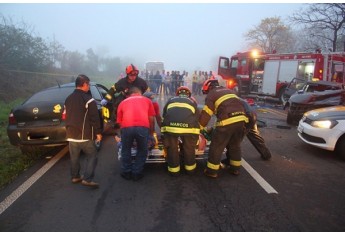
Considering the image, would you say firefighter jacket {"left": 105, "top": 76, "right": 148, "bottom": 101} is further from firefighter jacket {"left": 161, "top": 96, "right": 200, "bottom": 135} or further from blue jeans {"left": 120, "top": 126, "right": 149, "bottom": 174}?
blue jeans {"left": 120, "top": 126, "right": 149, "bottom": 174}

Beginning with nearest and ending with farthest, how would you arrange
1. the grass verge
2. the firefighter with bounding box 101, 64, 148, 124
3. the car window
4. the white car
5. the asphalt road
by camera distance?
the asphalt road < the grass verge < the white car < the firefighter with bounding box 101, 64, 148, 124 < the car window

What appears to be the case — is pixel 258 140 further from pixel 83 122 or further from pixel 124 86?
→ pixel 83 122

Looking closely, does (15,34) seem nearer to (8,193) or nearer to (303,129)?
(8,193)

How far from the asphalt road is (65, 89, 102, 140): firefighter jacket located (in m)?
0.84

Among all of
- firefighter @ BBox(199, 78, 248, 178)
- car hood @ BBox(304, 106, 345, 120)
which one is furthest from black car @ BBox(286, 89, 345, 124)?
firefighter @ BBox(199, 78, 248, 178)

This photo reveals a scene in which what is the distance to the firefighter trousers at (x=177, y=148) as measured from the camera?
15.7 feet

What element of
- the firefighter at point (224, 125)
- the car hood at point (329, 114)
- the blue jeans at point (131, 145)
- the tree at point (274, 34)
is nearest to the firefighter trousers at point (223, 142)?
the firefighter at point (224, 125)

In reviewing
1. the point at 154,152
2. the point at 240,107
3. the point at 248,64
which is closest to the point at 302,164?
the point at 240,107

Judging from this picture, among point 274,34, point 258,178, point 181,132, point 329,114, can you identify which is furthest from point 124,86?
point 274,34

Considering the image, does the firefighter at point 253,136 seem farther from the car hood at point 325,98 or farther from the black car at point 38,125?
the car hood at point 325,98

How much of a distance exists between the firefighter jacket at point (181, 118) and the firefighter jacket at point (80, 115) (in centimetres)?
114

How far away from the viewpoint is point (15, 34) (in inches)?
680

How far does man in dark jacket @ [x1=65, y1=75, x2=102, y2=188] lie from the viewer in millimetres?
4262

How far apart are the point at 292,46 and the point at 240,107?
154 ft
